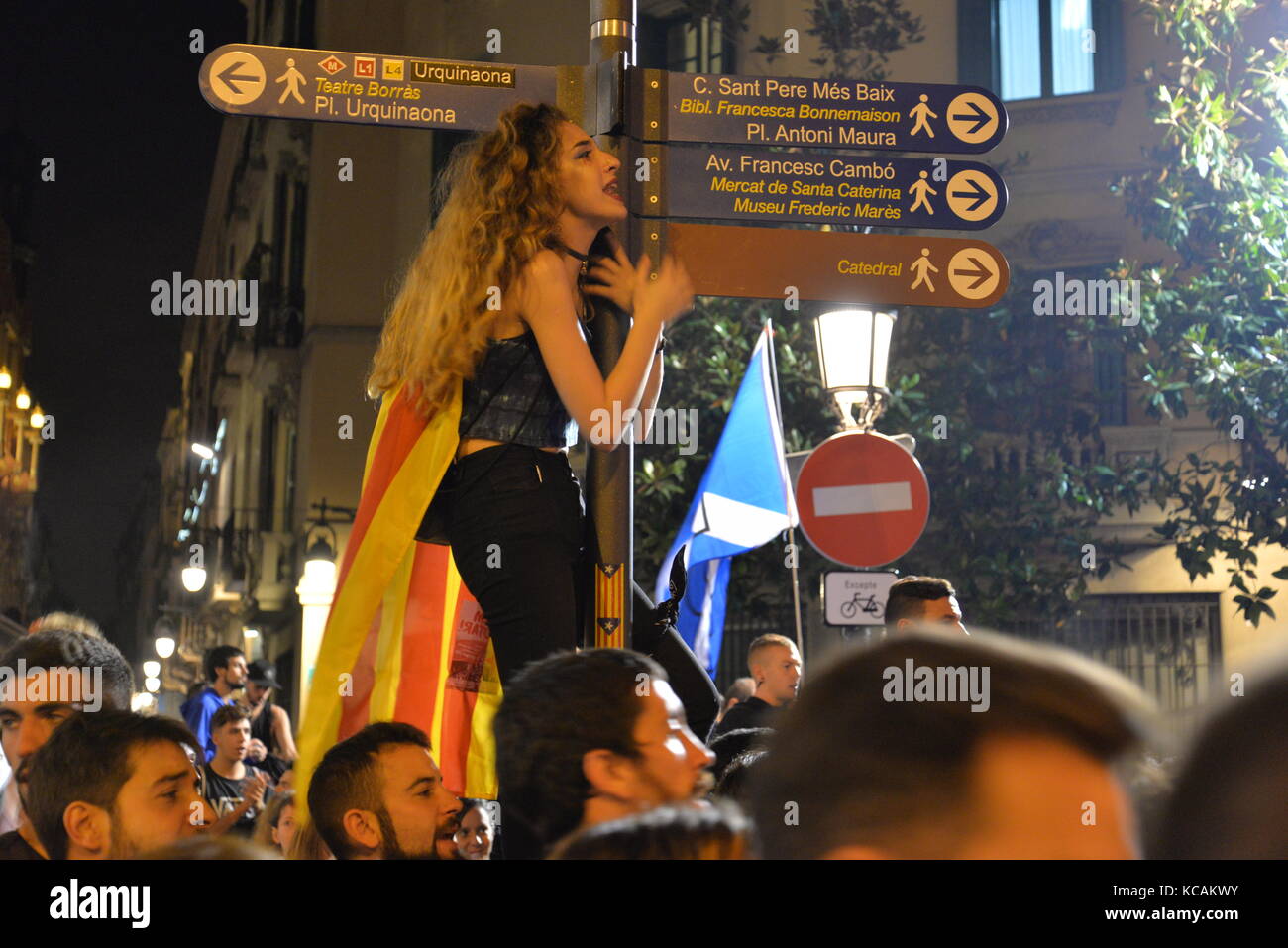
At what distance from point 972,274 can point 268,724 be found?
9160mm

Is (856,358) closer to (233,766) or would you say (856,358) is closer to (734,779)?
(233,766)

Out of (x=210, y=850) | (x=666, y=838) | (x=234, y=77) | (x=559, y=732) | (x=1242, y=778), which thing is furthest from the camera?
(x=234, y=77)

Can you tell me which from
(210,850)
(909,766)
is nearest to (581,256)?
(210,850)

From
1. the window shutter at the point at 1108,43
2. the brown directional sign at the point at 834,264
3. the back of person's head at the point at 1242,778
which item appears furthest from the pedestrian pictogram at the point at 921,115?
the window shutter at the point at 1108,43

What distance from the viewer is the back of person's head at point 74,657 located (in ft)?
14.1

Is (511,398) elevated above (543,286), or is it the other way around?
(543,286)

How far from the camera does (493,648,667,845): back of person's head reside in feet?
→ 8.31

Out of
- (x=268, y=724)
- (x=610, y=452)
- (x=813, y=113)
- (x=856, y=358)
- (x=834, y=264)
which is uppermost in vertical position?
(x=856, y=358)

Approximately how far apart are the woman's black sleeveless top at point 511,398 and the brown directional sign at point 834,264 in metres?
0.58

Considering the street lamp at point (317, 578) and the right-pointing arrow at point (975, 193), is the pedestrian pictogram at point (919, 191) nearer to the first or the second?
the right-pointing arrow at point (975, 193)

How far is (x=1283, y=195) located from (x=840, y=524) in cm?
549

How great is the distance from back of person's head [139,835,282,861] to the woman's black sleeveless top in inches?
81.9

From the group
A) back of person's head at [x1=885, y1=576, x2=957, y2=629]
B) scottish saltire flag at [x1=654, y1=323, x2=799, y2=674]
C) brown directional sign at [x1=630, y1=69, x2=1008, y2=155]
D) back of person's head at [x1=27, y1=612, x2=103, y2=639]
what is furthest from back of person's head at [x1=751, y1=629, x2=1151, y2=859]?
scottish saltire flag at [x1=654, y1=323, x2=799, y2=674]

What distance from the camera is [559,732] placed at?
2.56 metres
